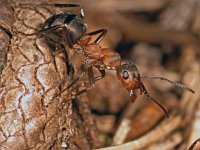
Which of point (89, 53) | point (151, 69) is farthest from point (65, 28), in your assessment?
point (151, 69)

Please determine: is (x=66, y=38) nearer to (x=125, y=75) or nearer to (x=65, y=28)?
(x=65, y=28)

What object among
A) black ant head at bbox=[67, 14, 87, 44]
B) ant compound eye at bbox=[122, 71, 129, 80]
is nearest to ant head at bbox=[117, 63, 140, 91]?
ant compound eye at bbox=[122, 71, 129, 80]

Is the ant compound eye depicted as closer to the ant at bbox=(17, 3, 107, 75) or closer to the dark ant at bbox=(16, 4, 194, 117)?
the dark ant at bbox=(16, 4, 194, 117)

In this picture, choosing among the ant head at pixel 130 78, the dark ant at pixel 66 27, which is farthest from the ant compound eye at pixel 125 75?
the dark ant at pixel 66 27

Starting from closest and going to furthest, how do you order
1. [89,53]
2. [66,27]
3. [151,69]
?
[66,27]
[89,53]
[151,69]

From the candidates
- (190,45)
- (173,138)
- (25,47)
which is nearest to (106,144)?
(173,138)

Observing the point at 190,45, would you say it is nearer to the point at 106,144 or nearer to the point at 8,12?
the point at 106,144

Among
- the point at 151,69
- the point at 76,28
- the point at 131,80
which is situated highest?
the point at 76,28

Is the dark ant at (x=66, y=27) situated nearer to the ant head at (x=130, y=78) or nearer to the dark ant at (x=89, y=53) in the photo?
the dark ant at (x=89, y=53)
